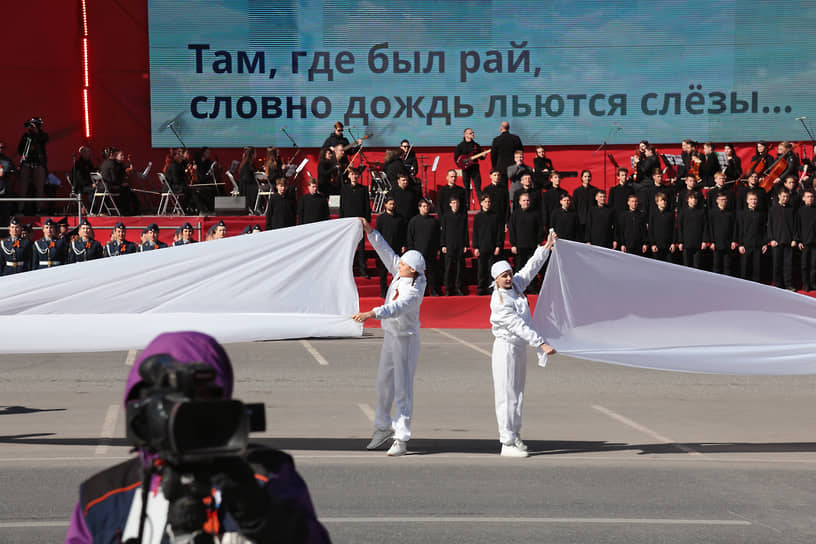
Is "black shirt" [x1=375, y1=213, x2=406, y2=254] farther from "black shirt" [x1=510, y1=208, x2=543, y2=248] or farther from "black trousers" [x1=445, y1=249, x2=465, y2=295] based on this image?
"black shirt" [x1=510, y1=208, x2=543, y2=248]

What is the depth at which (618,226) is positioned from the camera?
25.4 m

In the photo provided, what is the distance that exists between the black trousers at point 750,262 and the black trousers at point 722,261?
1.07ft

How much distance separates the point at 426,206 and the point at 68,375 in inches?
357

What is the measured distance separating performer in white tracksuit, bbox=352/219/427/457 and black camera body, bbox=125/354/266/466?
8860 mm

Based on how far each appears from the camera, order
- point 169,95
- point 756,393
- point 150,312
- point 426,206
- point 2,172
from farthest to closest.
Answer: point 169,95 → point 2,172 → point 426,206 → point 756,393 → point 150,312

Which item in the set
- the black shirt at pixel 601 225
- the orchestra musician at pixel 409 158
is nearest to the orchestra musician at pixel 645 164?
the black shirt at pixel 601 225

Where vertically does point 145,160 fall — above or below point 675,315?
above

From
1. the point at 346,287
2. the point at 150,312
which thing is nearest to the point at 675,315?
the point at 346,287

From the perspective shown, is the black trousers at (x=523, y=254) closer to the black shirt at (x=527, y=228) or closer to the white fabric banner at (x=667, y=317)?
the black shirt at (x=527, y=228)

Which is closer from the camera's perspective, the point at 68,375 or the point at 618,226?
the point at 68,375

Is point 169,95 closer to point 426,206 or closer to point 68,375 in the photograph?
point 426,206

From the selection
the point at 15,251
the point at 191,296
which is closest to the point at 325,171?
the point at 15,251

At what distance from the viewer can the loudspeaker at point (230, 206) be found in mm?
27312

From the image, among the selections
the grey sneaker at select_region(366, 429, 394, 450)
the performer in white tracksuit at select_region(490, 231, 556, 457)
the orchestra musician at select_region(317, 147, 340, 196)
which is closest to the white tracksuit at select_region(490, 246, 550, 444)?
the performer in white tracksuit at select_region(490, 231, 556, 457)
